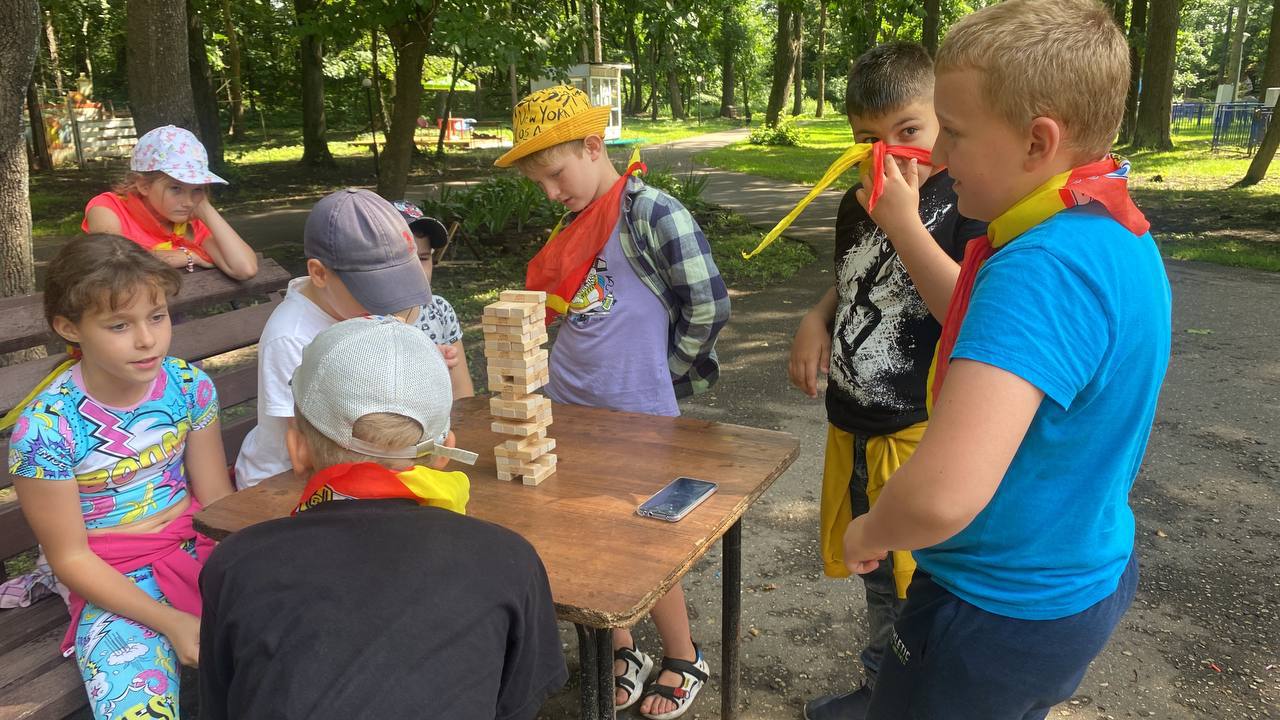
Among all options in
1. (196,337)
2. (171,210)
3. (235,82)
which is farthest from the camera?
(235,82)

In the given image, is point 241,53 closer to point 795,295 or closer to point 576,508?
point 795,295

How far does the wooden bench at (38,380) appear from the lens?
6.73 ft

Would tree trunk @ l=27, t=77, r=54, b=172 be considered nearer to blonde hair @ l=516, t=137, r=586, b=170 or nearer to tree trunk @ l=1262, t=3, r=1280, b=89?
blonde hair @ l=516, t=137, r=586, b=170

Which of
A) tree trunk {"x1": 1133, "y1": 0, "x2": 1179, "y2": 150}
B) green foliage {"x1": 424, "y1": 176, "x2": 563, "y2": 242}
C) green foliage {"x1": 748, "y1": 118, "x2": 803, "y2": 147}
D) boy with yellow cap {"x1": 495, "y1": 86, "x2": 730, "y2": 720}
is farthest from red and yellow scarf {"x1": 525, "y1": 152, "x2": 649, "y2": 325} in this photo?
green foliage {"x1": 748, "y1": 118, "x2": 803, "y2": 147}

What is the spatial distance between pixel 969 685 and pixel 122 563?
1988 millimetres

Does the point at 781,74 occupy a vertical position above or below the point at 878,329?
above

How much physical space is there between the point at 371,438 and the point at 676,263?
129 centimetres

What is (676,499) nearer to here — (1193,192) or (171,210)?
(171,210)

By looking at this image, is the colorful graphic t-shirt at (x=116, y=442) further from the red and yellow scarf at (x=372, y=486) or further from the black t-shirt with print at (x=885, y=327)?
the black t-shirt with print at (x=885, y=327)

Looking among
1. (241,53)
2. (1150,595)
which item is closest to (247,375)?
(1150,595)

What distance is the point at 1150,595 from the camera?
3244mm

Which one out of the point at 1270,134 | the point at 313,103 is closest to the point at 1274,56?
the point at 1270,134

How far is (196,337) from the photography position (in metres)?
3.11

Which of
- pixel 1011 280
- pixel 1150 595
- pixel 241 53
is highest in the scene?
pixel 241 53
